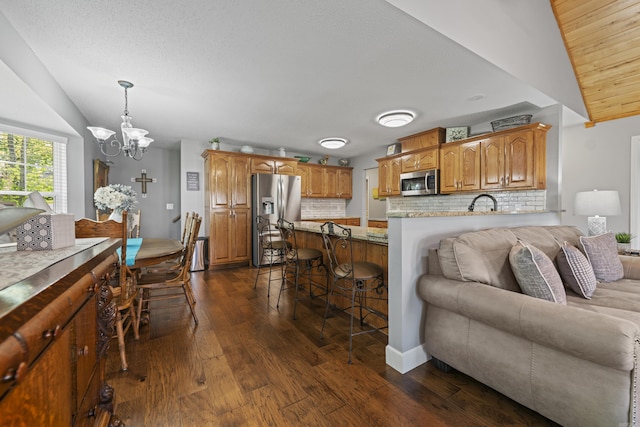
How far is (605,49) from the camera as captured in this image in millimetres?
2809

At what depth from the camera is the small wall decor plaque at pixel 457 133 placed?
399cm

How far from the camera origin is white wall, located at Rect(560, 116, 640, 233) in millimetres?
3479

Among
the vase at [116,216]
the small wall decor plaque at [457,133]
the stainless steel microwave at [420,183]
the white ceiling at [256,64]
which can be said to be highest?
the white ceiling at [256,64]

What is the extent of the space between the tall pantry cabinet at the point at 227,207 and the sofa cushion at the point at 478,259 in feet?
12.7

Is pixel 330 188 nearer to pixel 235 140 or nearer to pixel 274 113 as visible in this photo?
pixel 235 140

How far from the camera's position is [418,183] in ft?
14.7

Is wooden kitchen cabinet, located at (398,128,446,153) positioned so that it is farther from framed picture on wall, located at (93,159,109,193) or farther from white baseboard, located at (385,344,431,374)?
framed picture on wall, located at (93,159,109,193)

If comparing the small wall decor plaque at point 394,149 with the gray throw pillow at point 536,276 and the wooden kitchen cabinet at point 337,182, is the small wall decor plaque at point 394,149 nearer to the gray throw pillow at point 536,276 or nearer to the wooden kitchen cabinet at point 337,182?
the wooden kitchen cabinet at point 337,182

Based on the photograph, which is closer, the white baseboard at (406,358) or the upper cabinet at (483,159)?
the white baseboard at (406,358)

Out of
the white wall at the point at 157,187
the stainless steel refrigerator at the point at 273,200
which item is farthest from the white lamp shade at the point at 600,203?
the white wall at the point at 157,187

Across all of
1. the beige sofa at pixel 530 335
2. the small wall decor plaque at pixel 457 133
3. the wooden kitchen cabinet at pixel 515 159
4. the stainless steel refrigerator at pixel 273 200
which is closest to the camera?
the beige sofa at pixel 530 335

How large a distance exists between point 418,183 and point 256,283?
3123mm

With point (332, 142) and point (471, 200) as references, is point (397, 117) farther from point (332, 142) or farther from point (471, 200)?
point (471, 200)

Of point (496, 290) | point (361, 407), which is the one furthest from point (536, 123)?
point (361, 407)
